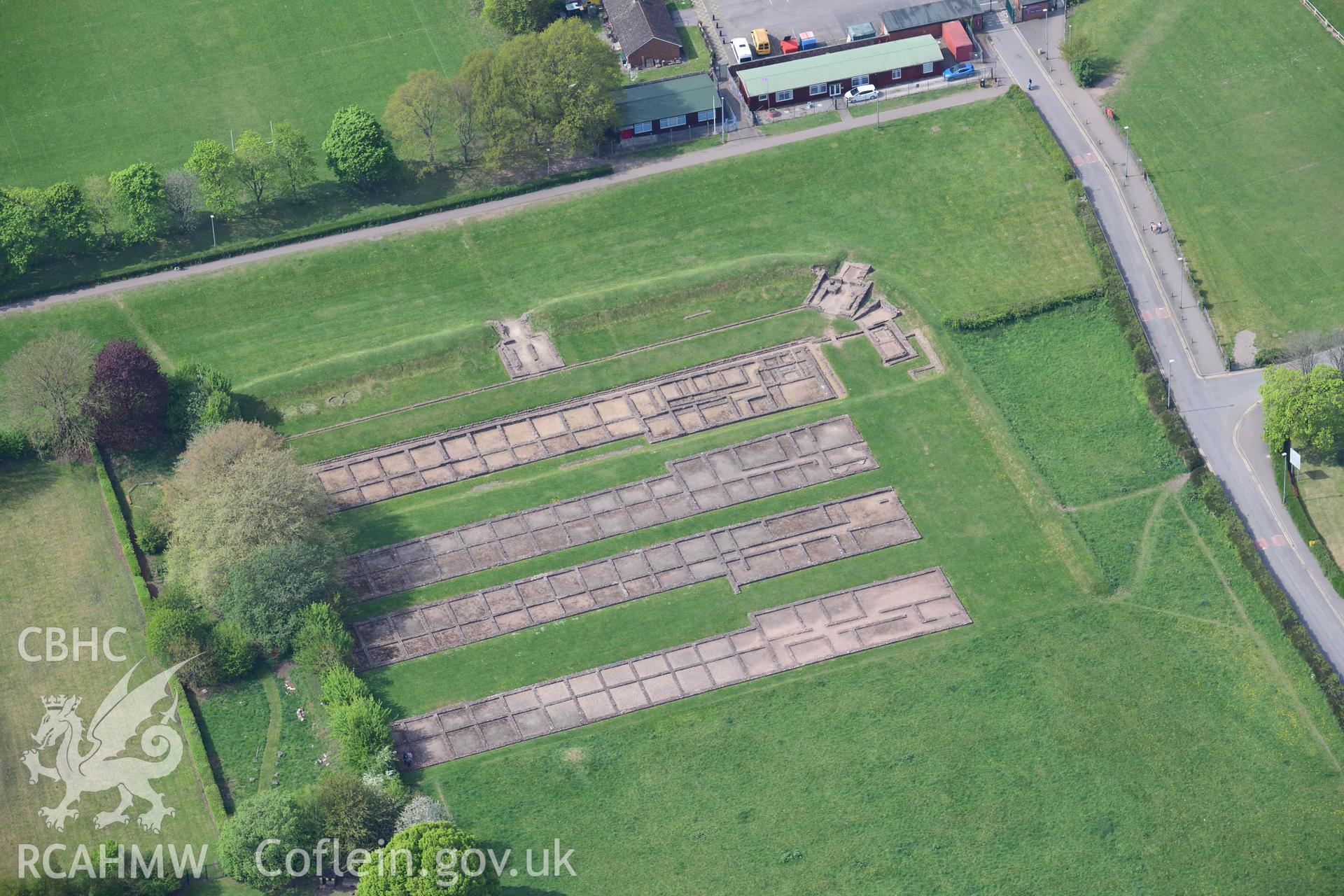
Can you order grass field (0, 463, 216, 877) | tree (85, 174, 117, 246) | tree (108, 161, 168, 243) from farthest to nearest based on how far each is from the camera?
tree (85, 174, 117, 246) < tree (108, 161, 168, 243) < grass field (0, 463, 216, 877)

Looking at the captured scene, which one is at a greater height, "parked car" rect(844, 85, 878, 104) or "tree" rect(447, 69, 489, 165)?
→ "tree" rect(447, 69, 489, 165)

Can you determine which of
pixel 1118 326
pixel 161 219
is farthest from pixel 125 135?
pixel 1118 326

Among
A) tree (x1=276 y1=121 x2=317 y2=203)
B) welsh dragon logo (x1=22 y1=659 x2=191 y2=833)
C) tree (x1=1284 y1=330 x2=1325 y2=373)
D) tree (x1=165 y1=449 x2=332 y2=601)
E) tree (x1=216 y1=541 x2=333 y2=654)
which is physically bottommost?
welsh dragon logo (x1=22 y1=659 x2=191 y2=833)

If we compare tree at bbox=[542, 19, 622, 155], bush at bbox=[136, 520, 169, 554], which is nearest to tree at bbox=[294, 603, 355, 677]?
bush at bbox=[136, 520, 169, 554]

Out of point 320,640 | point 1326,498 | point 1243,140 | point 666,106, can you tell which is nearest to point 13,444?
point 320,640

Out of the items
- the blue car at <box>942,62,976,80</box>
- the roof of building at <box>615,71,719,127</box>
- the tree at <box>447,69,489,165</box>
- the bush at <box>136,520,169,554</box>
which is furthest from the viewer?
the blue car at <box>942,62,976,80</box>

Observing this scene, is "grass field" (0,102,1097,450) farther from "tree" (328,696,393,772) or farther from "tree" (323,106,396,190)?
"tree" (328,696,393,772)

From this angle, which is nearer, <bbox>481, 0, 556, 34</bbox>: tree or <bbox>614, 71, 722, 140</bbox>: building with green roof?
<bbox>614, 71, 722, 140</bbox>: building with green roof

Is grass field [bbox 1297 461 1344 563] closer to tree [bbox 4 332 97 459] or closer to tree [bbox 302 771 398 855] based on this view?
tree [bbox 302 771 398 855]
